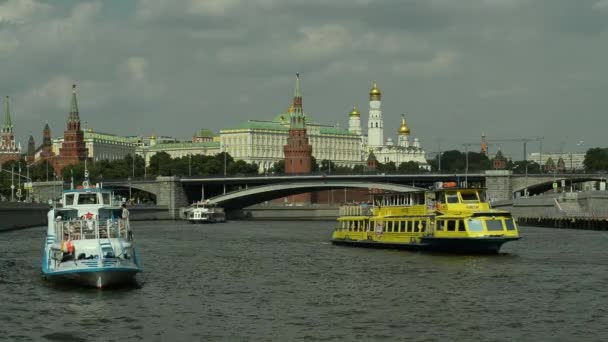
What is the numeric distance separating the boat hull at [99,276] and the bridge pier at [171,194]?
132m

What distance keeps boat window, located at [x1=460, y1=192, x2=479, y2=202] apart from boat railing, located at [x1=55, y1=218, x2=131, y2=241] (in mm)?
27607

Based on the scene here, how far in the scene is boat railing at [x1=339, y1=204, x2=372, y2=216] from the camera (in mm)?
89838

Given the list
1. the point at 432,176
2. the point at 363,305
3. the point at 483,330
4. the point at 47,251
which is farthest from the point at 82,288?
the point at 432,176

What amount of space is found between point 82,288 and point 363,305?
13.8 metres

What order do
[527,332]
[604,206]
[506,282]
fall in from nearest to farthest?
[527,332] → [506,282] → [604,206]

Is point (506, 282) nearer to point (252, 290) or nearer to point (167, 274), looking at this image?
point (252, 290)

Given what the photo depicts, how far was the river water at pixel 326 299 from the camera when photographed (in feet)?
145

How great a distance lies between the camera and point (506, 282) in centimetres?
6034

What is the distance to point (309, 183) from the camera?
177 metres

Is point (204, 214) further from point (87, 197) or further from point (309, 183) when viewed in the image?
point (87, 197)

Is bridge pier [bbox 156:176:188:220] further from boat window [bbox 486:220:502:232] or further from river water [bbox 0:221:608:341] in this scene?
boat window [bbox 486:220:502:232]

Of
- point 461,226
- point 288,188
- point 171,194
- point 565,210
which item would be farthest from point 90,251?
point 171,194

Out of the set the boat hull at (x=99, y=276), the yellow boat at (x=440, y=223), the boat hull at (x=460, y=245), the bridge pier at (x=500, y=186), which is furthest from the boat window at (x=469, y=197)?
the bridge pier at (x=500, y=186)

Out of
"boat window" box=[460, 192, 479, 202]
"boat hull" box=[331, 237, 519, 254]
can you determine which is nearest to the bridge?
"boat hull" box=[331, 237, 519, 254]
